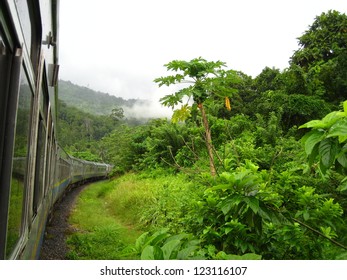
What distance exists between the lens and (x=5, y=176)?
1217 mm

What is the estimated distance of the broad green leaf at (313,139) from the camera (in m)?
1.34

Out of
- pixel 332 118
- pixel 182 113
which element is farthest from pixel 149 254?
Result: pixel 182 113

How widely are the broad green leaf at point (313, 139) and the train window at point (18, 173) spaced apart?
1.24 m

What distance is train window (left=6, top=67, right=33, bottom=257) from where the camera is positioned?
142 cm

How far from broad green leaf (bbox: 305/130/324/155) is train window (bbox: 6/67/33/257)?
124 cm

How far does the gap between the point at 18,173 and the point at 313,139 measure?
137 centimetres

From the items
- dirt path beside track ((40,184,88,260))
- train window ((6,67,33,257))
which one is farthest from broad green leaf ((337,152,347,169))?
dirt path beside track ((40,184,88,260))

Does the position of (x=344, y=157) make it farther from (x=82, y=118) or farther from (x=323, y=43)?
(x=82, y=118)

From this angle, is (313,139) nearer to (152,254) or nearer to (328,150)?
(328,150)

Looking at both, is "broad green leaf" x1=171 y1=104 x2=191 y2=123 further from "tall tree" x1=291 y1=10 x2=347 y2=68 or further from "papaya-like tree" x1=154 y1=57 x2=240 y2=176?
"tall tree" x1=291 y1=10 x2=347 y2=68

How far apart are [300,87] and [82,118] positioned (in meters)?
58.7

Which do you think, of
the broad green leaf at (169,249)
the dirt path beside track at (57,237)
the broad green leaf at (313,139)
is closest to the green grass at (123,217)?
the dirt path beside track at (57,237)

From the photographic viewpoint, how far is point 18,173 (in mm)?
1553

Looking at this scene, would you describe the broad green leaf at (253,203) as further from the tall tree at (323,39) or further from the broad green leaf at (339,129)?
the tall tree at (323,39)
